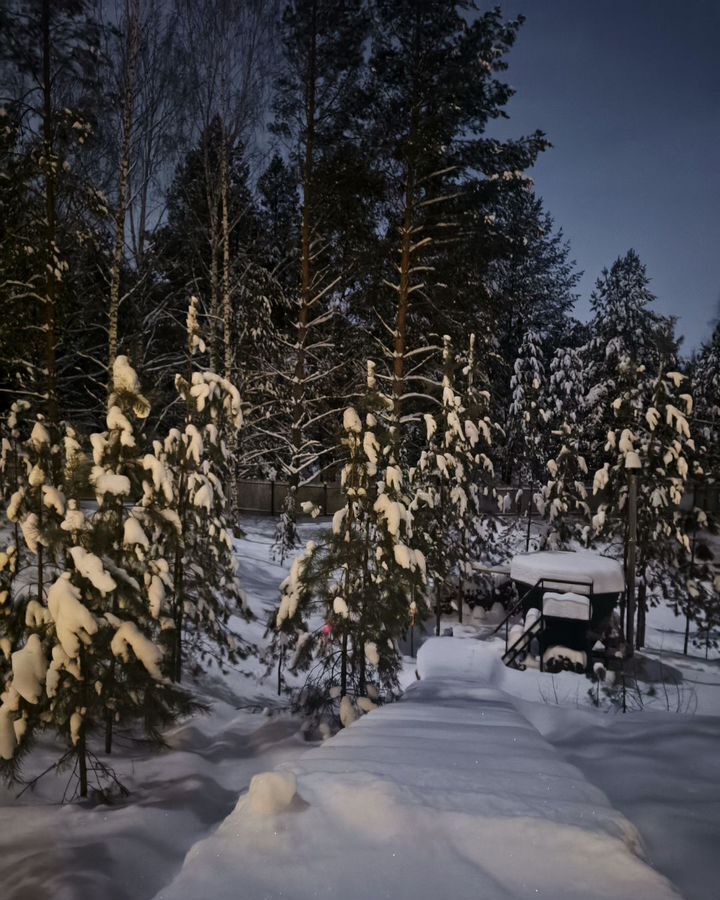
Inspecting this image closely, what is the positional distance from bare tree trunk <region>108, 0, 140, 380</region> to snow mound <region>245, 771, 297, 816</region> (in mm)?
9802

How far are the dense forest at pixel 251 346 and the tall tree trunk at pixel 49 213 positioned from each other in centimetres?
5

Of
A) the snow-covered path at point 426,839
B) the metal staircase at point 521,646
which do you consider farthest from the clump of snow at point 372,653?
the metal staircase at point 521,646

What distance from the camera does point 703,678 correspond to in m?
11.1

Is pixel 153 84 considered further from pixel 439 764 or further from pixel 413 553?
pixel 439 764

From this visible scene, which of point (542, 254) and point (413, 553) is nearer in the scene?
point (413, 553)

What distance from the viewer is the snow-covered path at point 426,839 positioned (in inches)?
80.7

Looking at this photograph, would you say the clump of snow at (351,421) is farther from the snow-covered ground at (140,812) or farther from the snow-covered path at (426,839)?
the snow-covered path at (426,839)

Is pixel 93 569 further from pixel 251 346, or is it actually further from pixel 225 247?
pixel 251 346

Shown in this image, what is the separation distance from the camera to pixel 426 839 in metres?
2.32

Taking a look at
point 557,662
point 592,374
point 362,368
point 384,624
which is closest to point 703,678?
point 557,662

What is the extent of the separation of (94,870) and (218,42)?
52.6 ft

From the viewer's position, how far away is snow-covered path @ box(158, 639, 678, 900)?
2051 millimetres

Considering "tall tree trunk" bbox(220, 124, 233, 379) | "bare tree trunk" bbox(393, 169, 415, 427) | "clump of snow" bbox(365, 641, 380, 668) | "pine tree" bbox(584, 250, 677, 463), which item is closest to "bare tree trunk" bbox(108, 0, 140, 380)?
"tall tree trunk" bbox(220, 124, 233, 379)

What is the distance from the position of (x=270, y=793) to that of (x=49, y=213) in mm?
10093
